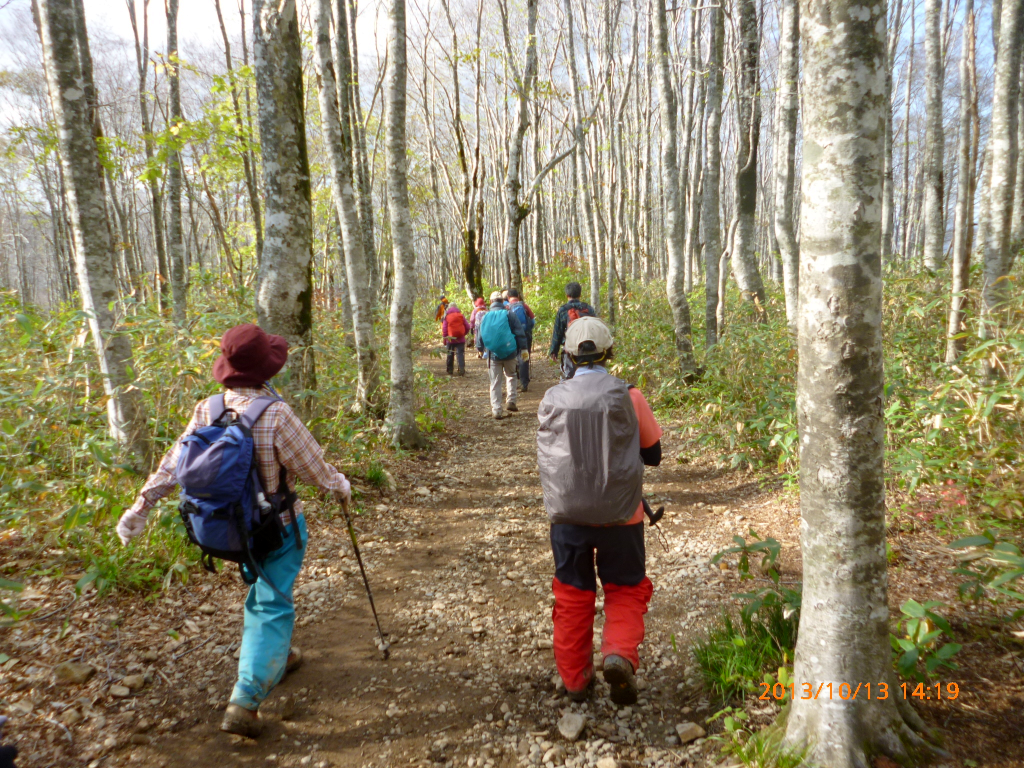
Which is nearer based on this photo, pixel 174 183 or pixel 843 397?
pixel 843 397

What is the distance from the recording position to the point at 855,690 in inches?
78.2

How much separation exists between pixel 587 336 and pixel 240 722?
234cm

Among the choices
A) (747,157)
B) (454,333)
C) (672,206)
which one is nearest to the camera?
(747,157)

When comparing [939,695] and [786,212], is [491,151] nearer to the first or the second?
[786,212]

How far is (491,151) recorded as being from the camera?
2333 centimetres

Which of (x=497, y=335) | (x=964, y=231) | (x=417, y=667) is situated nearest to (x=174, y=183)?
(x=497, y=335)

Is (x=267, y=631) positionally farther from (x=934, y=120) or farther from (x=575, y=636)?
(x=934, y=120)

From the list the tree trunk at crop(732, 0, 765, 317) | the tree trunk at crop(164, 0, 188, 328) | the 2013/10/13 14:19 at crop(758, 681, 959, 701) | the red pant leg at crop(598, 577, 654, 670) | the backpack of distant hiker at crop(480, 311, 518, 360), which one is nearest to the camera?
the 2013/10/13 14:19 at crop(758, 681, 959, 701)

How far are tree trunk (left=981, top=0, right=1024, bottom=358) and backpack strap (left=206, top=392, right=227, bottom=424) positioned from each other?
499cm

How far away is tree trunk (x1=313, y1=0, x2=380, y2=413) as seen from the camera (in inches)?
263

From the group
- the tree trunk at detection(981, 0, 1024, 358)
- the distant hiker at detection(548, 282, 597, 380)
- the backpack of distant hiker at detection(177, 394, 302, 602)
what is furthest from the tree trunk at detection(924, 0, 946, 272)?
the backpack of distant hiker at detection(177, 394, 302, 602)

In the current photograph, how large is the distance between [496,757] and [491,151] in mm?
23520

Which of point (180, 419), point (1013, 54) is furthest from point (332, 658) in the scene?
point (1013, 54)

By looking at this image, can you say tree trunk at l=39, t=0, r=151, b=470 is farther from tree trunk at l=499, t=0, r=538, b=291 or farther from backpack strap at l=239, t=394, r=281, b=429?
tree trunk at l=499, t=0, r=538, b=291
